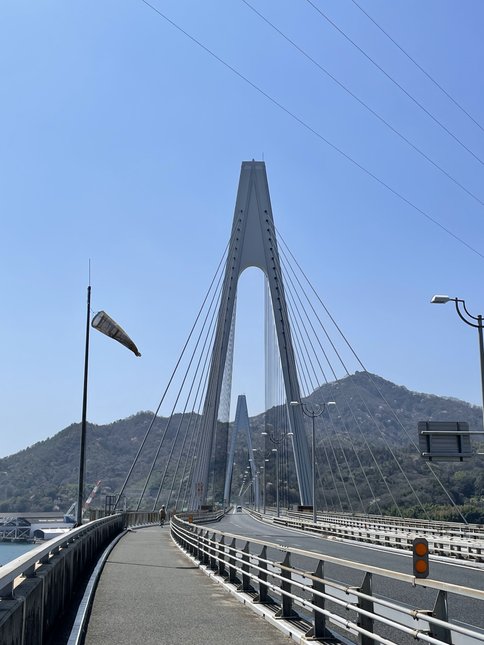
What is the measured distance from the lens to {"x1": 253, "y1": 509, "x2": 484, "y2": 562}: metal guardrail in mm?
28755

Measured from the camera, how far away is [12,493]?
163 m

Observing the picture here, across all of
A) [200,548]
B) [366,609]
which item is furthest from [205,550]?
[366,609]

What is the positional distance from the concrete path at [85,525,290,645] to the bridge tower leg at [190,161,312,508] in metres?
38.1

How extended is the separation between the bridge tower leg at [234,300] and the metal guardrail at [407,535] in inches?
275

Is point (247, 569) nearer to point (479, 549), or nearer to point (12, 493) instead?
point (479, 549)

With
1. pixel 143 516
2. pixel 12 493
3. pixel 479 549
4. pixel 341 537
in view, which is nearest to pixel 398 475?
pixel 12 493

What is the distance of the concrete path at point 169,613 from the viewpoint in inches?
388

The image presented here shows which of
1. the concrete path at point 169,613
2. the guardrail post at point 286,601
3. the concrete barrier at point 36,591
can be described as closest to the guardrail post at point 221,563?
the concrete path at point 169,613

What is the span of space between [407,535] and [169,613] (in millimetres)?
24865

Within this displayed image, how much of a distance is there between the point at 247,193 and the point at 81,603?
2064 inches

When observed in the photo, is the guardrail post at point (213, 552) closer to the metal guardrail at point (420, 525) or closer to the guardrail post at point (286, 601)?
the guardrail post at point (286, 601)

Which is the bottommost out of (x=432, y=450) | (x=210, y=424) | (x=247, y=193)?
(x=432, y=450)

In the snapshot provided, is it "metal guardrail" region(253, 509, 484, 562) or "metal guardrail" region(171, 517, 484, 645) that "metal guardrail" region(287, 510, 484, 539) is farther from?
"metal guardrail" region(171, 517, 484, 645)

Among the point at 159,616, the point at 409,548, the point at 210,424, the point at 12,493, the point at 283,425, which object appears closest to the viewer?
the point at 159,616
